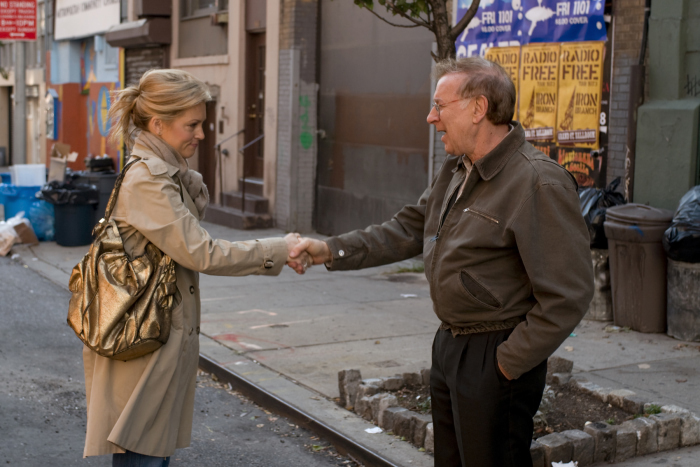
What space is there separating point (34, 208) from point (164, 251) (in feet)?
34.7

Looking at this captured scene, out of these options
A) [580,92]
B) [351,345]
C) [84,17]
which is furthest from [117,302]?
[84,17]

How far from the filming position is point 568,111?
9000mm

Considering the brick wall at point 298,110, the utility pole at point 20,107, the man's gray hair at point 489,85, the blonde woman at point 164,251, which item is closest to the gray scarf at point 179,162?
the blonde woman at point 164,251

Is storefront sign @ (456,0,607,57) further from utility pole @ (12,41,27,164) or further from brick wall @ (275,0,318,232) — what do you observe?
utility pole @ (12,41,27,164)

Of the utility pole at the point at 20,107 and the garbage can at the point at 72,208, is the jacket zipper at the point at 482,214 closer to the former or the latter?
the garbage can at the point at 72,208

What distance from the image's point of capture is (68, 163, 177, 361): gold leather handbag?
9.92ft

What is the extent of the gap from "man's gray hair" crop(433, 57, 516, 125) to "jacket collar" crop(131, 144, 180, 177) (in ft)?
3.58

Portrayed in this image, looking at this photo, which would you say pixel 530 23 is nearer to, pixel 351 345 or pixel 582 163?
pixel 582 163

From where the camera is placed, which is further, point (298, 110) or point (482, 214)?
point (298, 110)

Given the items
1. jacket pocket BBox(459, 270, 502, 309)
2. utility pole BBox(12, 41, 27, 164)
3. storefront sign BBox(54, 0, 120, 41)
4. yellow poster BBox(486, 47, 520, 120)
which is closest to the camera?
jacket pocket BBox(459, 270, 502, 309)

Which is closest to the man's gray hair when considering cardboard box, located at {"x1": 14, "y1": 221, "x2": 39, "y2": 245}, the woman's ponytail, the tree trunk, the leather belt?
the leather belt

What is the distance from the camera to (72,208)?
483 inches

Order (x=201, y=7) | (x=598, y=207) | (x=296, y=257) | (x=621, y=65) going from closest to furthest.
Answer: (x=296, y=257)
(x=598, y=207)
(x=621, y=65)
(x=201, y=7)

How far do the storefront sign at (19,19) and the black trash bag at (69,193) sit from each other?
12483 millimetres
